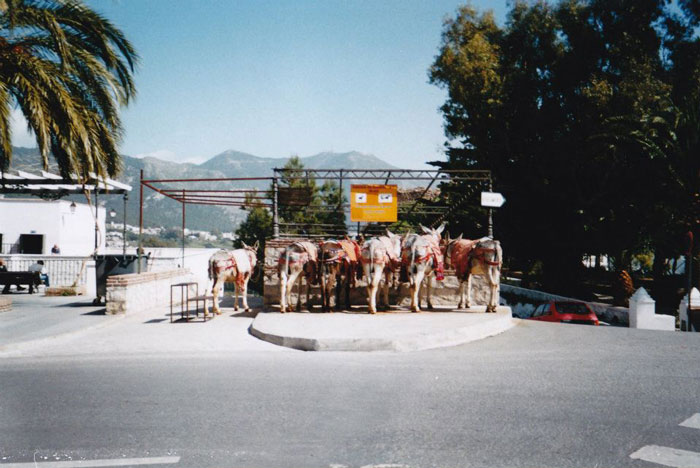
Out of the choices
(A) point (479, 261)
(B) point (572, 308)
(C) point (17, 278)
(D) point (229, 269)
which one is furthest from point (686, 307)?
(C) point (17, 278)

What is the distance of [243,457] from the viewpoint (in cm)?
458

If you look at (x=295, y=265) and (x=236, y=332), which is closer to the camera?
(x=236, y=332)

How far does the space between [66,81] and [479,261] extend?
39.6ft

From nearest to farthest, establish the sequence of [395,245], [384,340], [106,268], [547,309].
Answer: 1. [384,340]
2. [395,245]
3. [106,268]
4. [547,309]

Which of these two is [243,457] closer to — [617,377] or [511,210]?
[617,377]

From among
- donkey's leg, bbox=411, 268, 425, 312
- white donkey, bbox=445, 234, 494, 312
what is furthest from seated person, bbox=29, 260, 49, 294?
white donkey, bbox=445, 234, 494, 312

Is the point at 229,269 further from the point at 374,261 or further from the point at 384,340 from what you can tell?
the point at 384,340

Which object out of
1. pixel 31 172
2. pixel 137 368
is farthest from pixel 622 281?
pixel 31 172

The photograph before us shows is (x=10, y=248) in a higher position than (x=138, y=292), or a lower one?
higher

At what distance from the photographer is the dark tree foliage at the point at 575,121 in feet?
84.0

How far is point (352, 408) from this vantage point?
5.89 metres

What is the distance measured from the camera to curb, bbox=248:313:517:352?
9.07 metres

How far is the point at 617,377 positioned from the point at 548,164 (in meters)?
22.2

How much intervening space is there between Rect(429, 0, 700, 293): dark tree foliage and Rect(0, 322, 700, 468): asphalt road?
19.4m
